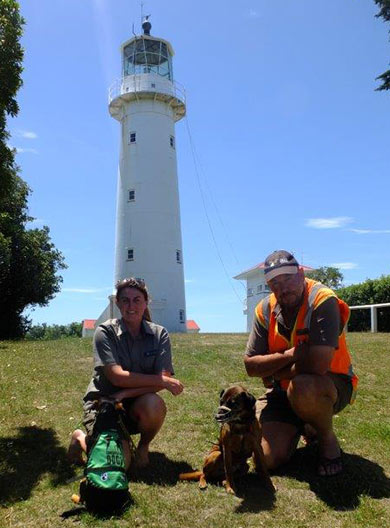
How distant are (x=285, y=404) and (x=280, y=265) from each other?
1.49 m

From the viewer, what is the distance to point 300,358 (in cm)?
464

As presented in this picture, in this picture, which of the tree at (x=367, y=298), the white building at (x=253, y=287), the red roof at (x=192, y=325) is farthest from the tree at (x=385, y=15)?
the red roof at (x=192, y=325)

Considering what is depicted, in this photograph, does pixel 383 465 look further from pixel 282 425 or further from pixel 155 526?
pixel 155 526

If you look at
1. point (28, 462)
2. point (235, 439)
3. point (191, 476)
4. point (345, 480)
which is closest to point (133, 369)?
point (191, 476)

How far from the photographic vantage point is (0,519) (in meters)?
4.06

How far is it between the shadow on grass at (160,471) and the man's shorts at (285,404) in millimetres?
923

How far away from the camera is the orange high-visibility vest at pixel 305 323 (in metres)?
4.70

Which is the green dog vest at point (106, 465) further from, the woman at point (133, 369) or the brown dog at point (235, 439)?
the brown dog at point (235, 439)

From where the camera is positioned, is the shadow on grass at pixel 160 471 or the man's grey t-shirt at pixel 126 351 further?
the man's grey t-shirt at pixel 126 351

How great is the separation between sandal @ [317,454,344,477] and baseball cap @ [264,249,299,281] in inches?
67.9

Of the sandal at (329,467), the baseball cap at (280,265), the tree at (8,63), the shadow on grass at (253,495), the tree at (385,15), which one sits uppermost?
the tree at (385,15)

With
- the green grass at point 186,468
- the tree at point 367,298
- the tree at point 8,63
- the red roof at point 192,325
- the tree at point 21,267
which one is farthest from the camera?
the red roof at point 192,325

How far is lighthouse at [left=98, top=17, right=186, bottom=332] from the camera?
2628cm

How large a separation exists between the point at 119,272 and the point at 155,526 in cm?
2333
